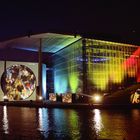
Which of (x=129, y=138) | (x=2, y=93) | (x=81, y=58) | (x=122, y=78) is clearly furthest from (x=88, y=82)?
(x=129, y=138)

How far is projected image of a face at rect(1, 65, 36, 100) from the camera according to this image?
4344 cm

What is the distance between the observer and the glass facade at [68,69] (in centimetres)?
4184

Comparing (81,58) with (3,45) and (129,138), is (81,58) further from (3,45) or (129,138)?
Result: (129,138)

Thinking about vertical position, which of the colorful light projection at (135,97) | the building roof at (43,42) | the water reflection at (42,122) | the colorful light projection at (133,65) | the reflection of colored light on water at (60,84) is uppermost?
the building roof at (43,42)

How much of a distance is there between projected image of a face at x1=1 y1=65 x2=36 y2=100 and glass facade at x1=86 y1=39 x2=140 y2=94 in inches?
357

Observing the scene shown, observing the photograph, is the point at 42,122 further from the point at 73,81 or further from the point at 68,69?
the point at 68,69

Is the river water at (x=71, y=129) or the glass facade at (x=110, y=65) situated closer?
the river water at (x=71, y=129)

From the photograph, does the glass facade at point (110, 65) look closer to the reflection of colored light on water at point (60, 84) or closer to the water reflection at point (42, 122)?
the reflection of colored light on water at point (60, 84)

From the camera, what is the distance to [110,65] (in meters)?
42.7

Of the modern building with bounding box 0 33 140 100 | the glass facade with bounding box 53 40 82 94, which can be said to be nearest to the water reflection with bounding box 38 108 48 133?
the modern building with bounding box 0 33 140 100

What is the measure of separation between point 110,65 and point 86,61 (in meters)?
4.08

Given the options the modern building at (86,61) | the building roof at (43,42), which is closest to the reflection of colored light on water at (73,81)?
the modern building at (86,61)

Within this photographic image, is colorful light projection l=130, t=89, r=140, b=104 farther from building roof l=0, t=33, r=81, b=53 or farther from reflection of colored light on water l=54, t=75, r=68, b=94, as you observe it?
reflection of colored light on water l=54, t=75, r=68, b=94

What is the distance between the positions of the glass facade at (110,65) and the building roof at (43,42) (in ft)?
10.8
